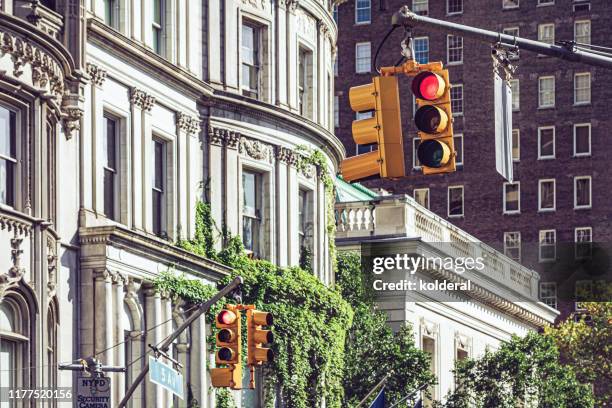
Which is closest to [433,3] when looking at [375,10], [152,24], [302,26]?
[375,10]

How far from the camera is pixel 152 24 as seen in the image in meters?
53.7

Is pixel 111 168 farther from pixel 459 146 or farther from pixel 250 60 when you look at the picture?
pixel 459 146

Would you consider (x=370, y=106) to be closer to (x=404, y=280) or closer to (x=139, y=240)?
(x=139, y=240)

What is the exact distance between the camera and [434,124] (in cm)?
2612

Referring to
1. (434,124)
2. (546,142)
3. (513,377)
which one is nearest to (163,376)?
(434,124)

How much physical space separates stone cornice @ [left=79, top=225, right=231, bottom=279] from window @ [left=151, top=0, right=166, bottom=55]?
249 inches

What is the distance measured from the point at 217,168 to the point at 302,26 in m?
7.72

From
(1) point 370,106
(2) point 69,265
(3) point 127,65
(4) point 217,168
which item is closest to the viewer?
(1) point 370,106

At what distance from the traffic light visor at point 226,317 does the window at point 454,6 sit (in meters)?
83.6

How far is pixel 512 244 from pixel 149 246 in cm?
7355

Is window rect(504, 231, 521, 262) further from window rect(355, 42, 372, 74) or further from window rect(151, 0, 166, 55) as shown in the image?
window rect(151, 0, 166, 55)

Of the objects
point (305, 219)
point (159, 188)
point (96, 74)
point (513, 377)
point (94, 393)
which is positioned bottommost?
point (94, 393)

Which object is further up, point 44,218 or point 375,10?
point 375,10

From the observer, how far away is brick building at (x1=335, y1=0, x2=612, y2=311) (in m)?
122
